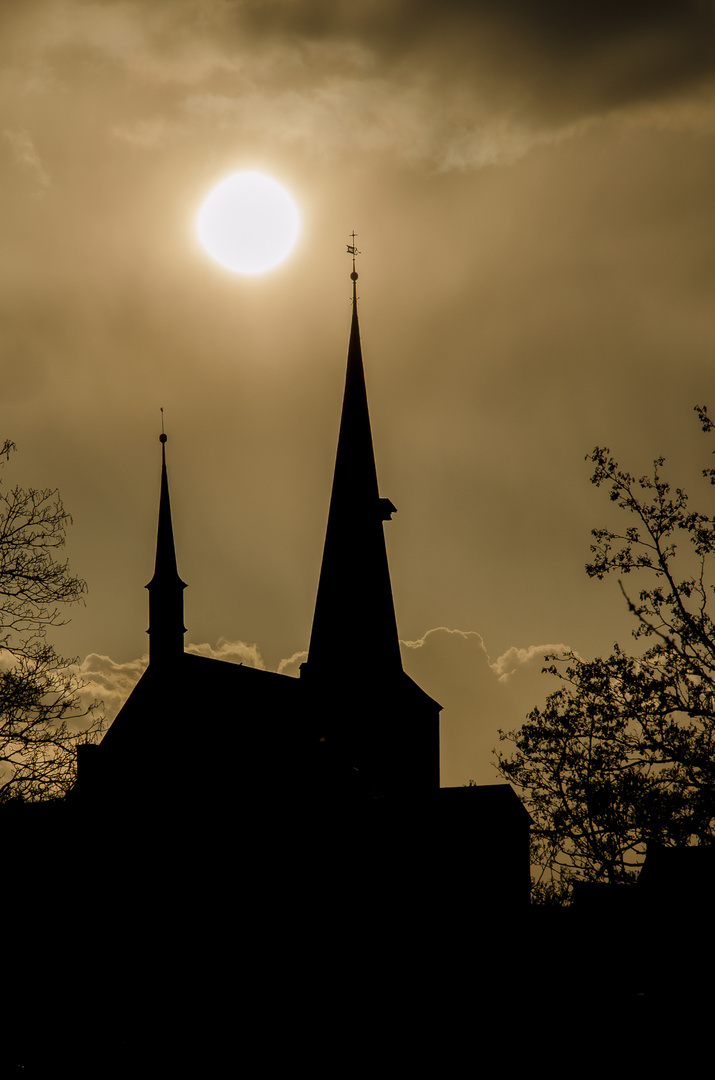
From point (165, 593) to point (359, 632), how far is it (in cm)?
651

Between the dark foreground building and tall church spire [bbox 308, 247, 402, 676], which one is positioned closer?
the dark foreground building

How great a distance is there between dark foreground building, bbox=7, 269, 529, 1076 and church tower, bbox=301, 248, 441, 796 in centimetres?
7

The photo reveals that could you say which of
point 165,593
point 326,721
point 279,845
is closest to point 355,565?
point 326,721

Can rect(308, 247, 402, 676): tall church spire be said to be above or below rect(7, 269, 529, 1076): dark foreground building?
above

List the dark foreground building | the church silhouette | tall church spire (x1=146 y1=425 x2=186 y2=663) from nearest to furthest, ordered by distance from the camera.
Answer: the dark foreground building < the church silhouette < tall church spire (x1=146 y1=425 x2=186 y2=663)


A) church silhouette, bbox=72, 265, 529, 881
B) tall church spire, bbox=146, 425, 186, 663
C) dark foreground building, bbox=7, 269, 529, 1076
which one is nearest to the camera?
dark foreground building, bbox=7, 269, 529, 1076

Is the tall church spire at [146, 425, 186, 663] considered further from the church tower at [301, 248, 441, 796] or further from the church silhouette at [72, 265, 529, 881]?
the church tower at [301, 248, 441, 796]

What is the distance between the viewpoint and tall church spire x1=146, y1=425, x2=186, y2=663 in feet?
126

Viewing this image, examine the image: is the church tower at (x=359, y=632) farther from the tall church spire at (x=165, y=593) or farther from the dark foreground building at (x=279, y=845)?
the tall church spire at (x=165, y=593)

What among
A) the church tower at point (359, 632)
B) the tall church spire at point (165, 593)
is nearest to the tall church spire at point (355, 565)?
the church tower at point (359, 632)

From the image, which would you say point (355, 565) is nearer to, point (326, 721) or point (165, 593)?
point (326, 721)

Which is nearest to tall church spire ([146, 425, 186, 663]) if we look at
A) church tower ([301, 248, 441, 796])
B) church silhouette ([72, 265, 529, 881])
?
church silhouette ([72, 265, 529, 881])

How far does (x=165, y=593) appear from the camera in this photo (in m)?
38.6

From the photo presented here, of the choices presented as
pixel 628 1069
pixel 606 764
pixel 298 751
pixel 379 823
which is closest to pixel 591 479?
pixel 606 764
